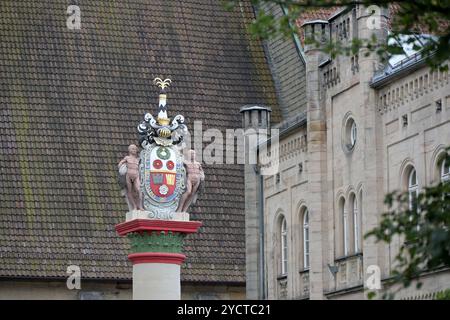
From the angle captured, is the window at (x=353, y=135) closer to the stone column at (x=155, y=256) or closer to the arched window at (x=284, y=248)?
the arched window at (x=284, y=248)

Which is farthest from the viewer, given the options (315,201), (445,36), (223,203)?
(223,203)

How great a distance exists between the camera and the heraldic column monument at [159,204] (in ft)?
132

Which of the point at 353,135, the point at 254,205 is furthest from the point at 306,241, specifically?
the point at 353,135

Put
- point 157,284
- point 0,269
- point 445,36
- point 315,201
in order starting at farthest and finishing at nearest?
point 0,269 → point 315,201 → point 157,284 → point 445,36

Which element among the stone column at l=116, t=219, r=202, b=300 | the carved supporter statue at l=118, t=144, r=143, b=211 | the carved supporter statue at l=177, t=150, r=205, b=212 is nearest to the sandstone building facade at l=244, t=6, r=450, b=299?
the carved supporter statue at l=177, t=150, r=205, b=212

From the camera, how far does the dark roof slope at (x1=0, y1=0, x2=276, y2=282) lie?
62594 mm

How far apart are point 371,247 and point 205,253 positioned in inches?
890

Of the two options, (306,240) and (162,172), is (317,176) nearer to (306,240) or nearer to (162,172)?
(306,240)

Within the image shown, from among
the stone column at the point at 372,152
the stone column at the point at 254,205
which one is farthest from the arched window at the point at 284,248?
the stone column at the point at 372,152

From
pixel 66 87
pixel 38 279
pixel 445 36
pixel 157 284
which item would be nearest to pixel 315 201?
pixel 157 284

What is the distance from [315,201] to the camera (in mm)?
47031

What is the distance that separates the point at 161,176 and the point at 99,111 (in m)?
26.0

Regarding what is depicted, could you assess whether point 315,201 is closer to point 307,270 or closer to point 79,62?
point 307,270

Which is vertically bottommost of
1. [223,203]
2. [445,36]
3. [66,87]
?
[445,36]
